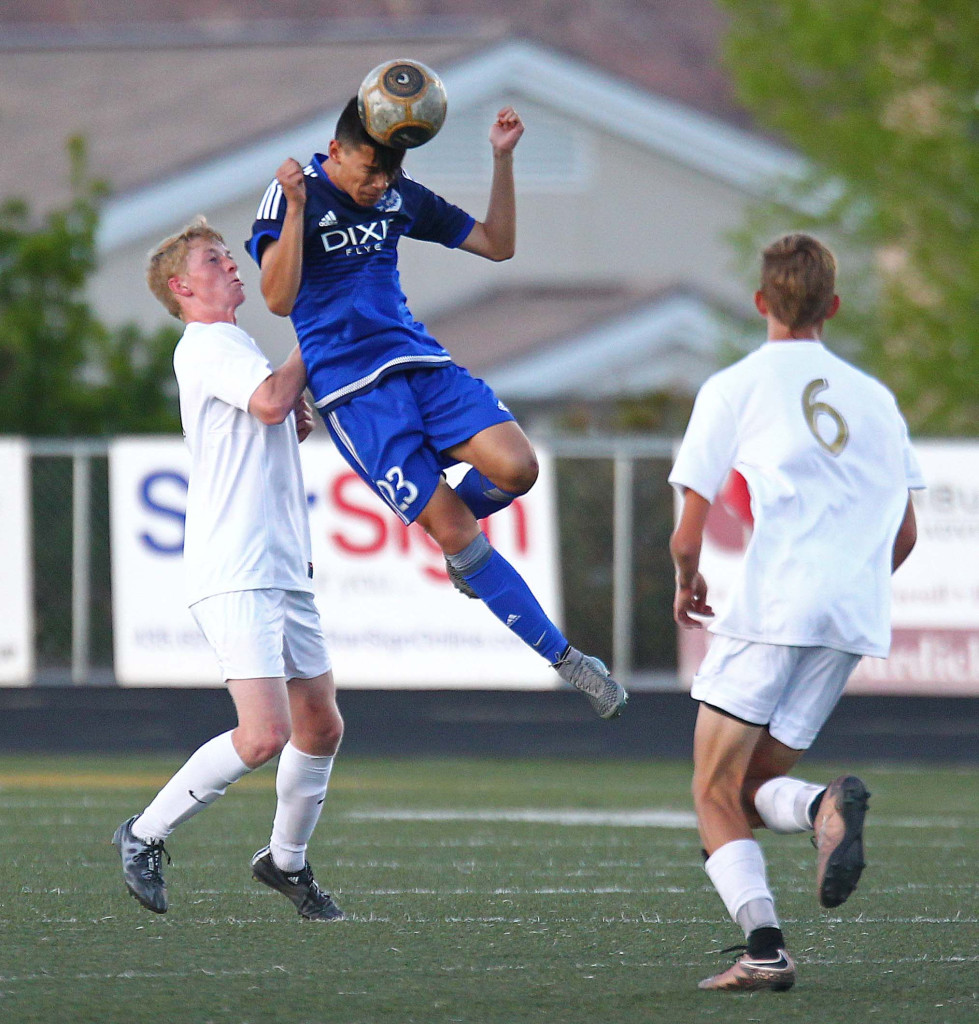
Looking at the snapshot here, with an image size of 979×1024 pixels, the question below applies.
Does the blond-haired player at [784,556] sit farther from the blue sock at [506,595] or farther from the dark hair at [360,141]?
the dark hair at [360,141]

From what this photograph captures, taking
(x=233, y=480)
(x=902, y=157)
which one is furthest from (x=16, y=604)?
(x=902, y=157)

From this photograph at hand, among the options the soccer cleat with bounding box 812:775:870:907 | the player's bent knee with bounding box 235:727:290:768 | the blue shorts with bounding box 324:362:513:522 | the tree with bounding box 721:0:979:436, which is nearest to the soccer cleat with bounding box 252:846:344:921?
the player's bent knee with bounding box 235:727:290:768

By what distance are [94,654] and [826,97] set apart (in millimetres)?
9658

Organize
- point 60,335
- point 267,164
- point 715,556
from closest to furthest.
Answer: point 715,556 → point 60,335 → point 267,164

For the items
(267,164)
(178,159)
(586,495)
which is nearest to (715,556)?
(586,495)

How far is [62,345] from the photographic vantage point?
1786cm

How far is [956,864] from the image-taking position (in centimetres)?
770

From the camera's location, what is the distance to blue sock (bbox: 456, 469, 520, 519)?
20.6ft

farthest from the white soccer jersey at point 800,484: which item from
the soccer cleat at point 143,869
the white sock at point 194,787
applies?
the soccer cleat at point 143,869

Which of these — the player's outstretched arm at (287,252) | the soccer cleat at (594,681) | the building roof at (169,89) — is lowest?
the soccer cleat at (594,681)

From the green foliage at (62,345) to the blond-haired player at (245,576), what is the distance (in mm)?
11938

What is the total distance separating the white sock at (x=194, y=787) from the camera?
19.0 ft

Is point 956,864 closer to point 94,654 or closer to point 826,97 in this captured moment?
point 94,654

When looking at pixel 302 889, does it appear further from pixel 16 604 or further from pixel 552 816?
pixel 16 604
